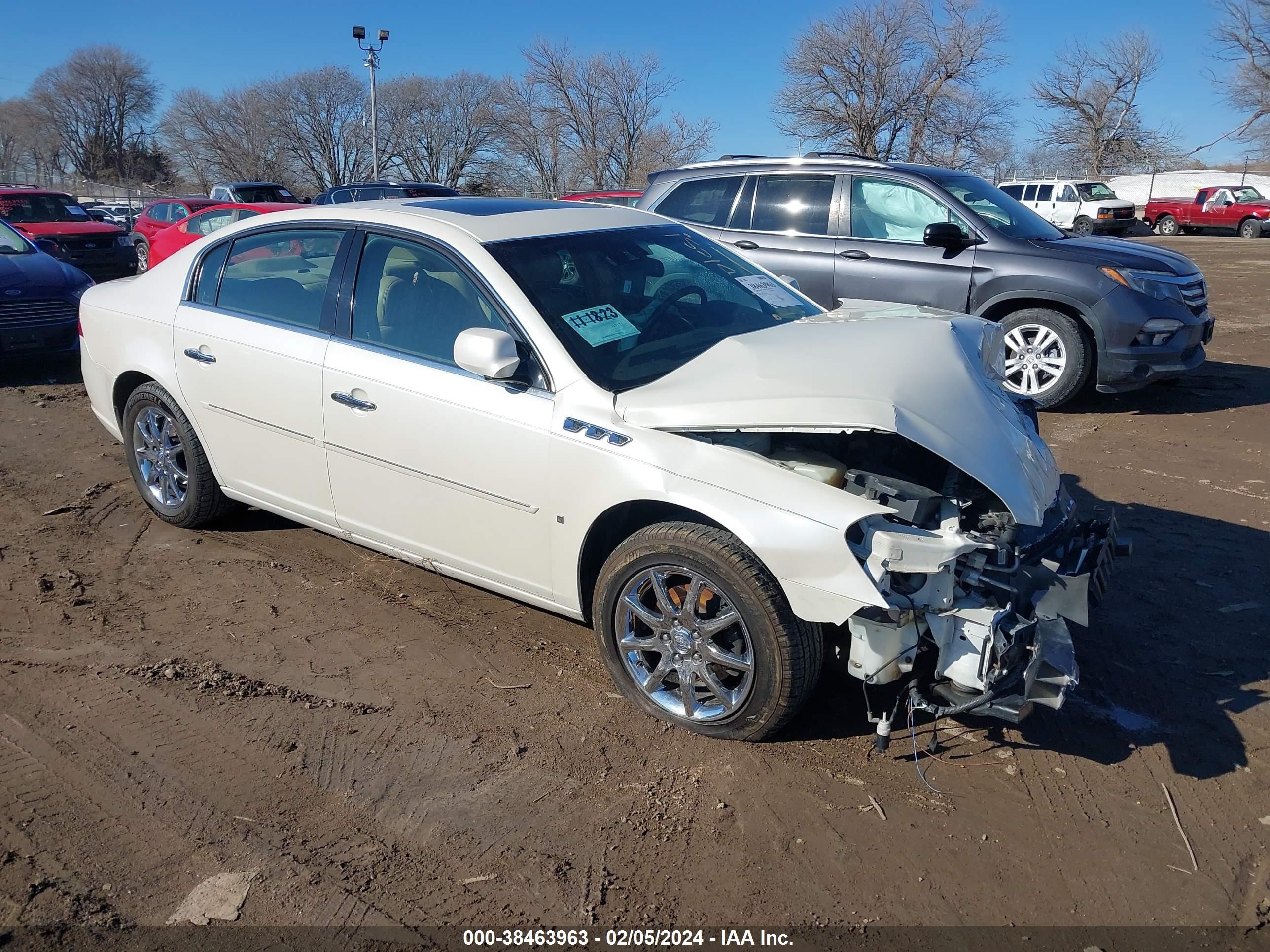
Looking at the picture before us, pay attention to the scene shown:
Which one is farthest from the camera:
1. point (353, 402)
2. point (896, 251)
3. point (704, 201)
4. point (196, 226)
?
point (196, 226)

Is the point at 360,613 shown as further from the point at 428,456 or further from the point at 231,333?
the point at 231,333

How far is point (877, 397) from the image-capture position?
10.1ft

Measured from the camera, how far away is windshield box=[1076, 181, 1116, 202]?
1259 inches

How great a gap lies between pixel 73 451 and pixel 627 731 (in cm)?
532

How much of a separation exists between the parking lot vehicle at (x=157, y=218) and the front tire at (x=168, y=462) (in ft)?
52.4

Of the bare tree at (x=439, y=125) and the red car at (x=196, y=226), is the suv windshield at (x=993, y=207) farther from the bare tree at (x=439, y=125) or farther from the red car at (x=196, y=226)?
the bare tree at (x=439, y=125)

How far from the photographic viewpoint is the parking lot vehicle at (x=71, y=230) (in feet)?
55.5

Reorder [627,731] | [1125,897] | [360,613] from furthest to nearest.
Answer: [360,613]
[627,731]
[1125,897]

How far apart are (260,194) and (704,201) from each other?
15.9 m

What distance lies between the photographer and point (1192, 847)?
2816 mm

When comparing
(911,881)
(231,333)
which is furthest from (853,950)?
(231,333)

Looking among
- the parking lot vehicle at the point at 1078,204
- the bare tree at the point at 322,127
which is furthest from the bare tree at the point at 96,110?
the parking lot vehicle at the point at 1078,204

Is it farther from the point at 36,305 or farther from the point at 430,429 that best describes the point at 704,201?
the point at 36,305

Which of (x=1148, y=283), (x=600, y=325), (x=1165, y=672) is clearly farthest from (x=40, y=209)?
(x=1165, y=672)
